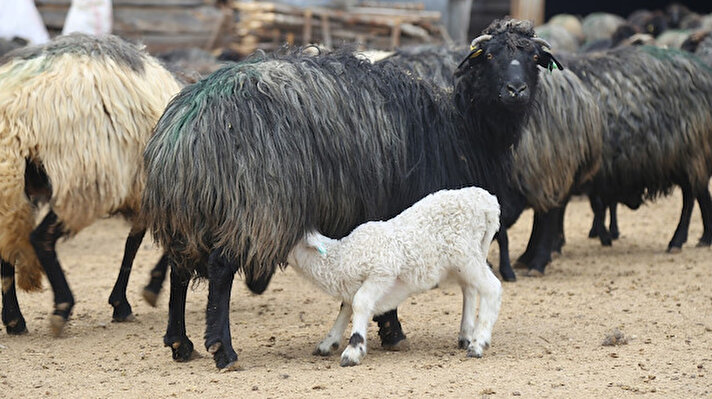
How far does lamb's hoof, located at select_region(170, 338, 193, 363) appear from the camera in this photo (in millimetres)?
5461

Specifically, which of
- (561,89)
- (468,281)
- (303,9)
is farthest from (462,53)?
(303,9)

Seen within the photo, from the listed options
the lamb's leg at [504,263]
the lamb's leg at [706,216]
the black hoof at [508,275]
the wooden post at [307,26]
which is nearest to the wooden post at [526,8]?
the wooden post at [307,26]

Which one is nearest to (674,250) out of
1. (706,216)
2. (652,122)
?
(706,216)

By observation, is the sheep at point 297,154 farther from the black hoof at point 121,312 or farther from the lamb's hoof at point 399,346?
the black hoof at point 121,312

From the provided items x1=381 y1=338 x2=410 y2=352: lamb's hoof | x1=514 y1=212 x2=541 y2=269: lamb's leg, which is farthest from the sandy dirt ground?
x1=514 y1=212 x2=541 y2=269: lamb's leg

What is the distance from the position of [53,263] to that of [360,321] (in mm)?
2279

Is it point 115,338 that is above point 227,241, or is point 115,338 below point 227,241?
below

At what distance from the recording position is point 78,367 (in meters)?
5.54

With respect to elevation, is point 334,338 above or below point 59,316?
above

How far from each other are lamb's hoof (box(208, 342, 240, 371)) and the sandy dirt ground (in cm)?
5

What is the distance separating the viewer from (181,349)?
17.9 feet

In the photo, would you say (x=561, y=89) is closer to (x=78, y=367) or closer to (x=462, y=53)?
(x=462, y=53)

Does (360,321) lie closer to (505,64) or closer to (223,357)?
(223,357)

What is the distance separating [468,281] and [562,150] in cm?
323
